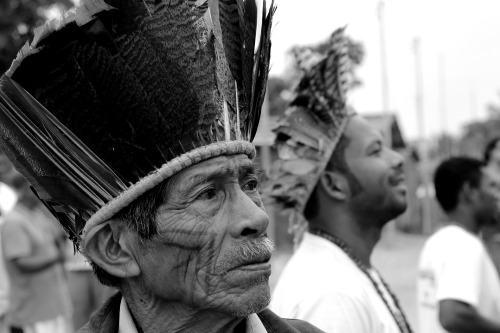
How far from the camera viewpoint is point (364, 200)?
11.0ft

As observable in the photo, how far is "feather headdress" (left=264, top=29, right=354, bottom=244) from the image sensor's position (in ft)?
11.2

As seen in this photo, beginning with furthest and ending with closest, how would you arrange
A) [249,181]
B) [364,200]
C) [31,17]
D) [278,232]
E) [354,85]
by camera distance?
[278,232]
[31,17]
[354,85]
[364,200]
[249,181]

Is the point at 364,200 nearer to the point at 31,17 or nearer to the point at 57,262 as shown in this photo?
the point at 57,262

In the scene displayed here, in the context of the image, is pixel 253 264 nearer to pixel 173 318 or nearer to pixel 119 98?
pixel 173 318

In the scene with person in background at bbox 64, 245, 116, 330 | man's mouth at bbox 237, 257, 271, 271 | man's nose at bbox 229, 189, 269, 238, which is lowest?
person in background at bbox 64, 245, 116, 330

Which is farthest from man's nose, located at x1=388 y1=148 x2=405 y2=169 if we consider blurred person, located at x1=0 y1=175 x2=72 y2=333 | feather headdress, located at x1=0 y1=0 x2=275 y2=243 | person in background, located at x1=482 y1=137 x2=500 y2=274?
blurred person, located at x1=0 y1=175 x2=72 y2=333

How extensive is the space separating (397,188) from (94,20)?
186 cm

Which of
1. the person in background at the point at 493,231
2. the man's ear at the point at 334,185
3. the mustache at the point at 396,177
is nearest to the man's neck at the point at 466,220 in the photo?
the person in background at the point at 493,231

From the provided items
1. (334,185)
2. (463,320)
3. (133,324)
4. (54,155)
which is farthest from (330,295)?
(463,320)

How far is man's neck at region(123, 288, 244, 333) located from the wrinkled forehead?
1.16 feet

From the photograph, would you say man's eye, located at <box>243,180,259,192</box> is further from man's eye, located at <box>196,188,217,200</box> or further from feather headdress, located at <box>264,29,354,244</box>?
feather headdress, located at <box>264,29,354,244</box>

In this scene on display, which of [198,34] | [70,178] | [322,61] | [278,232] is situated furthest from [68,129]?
[278,232]

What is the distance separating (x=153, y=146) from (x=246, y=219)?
31 centimetres

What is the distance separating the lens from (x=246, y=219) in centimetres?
198
